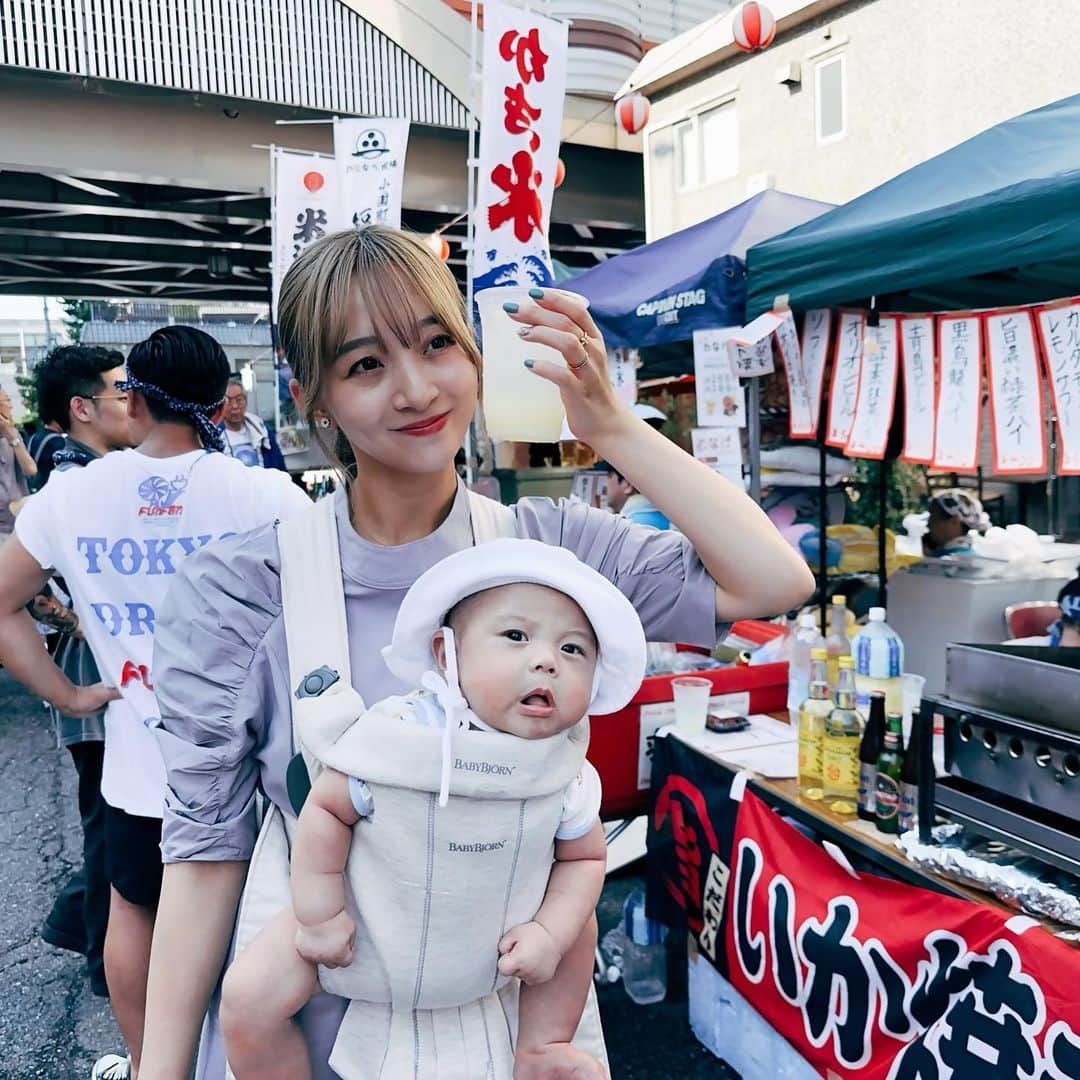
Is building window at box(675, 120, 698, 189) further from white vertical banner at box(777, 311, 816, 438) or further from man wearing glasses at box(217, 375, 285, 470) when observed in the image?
white vertical banner at box(777, 311, 816, 438)

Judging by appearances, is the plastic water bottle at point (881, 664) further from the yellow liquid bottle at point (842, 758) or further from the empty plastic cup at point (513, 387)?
the empty plastic cup at point (513, 387)

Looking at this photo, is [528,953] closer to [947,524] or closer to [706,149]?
[947,524]

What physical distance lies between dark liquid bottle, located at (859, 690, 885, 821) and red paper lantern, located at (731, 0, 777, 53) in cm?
1012

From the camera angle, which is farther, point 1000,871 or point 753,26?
point 753,26

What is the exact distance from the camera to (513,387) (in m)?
1.79

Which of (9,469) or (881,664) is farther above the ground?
(9,469)

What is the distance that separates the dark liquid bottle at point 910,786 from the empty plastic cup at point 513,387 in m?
1.34

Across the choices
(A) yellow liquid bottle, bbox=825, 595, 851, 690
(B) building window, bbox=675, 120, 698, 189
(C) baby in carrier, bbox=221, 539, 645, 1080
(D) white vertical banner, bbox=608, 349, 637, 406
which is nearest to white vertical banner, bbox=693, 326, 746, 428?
(D) white vertical banner, bbox=608, 349, 637, 406

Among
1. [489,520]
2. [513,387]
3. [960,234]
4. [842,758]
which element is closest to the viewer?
[489,520]

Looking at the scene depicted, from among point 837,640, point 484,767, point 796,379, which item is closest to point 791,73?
point 796,379

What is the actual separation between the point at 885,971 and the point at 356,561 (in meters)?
1.88

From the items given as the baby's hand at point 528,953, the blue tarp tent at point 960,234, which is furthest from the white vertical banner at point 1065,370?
the baby's hand at point 528,953

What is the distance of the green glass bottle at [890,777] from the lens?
94.5 inches

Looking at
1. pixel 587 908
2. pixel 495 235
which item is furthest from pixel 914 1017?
pixel 495 235
